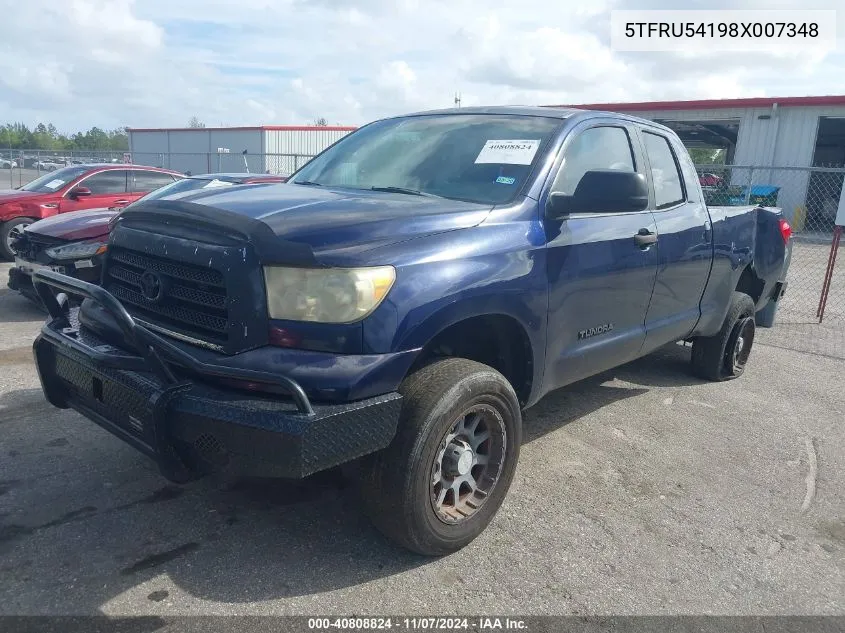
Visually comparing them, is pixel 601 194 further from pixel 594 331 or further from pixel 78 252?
pixel 78 252

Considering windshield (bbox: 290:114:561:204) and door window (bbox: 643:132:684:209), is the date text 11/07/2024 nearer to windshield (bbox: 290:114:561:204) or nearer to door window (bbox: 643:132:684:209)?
windshield (bbox: 290:114:561:204)

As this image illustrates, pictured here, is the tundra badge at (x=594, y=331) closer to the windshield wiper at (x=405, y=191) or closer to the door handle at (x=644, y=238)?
the door handle at (x=644, y=238)

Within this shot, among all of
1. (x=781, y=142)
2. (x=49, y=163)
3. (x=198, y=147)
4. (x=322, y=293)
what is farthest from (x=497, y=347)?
(x=198, y=147)

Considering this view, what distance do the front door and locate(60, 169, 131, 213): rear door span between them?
8.43 metres

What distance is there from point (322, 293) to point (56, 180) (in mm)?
9828

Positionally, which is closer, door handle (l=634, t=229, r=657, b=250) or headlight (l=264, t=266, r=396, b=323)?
headlight (l=264, t=266, r=396, b=323)

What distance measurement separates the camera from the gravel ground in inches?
112

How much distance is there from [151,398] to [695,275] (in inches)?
144

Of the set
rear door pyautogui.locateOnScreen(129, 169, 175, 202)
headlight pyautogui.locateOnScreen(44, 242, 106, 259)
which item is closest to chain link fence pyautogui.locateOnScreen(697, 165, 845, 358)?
headlight pyautogui.locateOnScreen(44, 242, 106, 259)

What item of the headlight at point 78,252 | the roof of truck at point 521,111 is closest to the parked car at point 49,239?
the headlight at point 78,252

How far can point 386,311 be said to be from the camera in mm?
2734

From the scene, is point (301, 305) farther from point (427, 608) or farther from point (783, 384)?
point (783, 384)

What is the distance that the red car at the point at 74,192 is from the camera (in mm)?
10133

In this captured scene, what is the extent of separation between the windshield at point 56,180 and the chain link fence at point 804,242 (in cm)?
897
